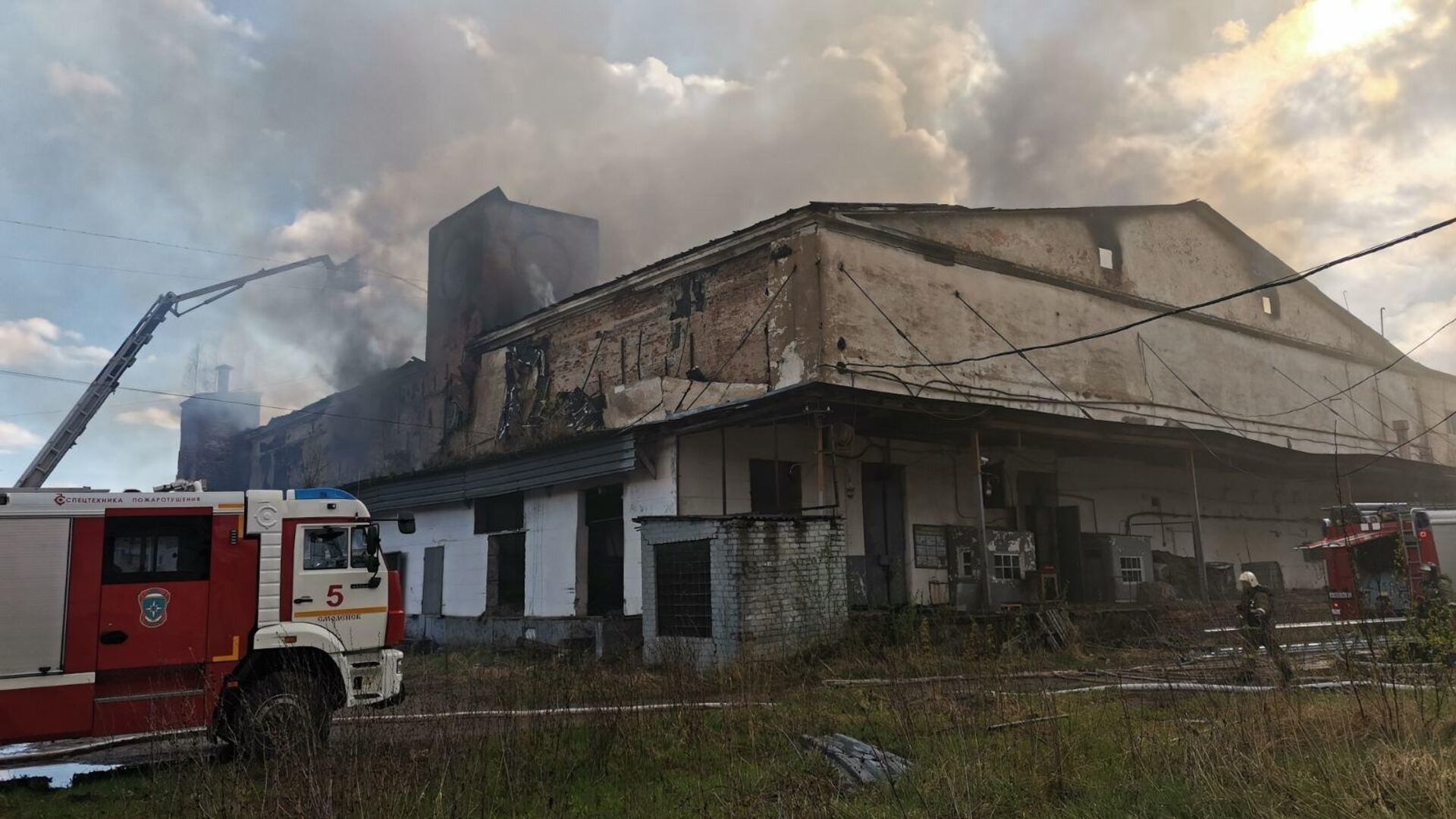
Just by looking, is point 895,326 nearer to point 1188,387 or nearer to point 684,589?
point 684,589

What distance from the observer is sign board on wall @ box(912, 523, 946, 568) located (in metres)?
17.8

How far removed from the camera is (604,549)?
17.2m

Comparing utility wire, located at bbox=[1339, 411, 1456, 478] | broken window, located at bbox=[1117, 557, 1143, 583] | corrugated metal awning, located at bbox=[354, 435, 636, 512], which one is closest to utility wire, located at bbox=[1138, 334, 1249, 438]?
utility wire, located at bbox=[1339, 411, 1456, 478]

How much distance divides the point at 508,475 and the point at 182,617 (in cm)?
1002

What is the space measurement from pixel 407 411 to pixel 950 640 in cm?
2019

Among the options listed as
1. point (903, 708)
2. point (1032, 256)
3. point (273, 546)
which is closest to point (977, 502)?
point (1032, 256)

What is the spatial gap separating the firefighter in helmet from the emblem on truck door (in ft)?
31.9

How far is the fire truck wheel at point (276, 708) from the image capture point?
7543mm

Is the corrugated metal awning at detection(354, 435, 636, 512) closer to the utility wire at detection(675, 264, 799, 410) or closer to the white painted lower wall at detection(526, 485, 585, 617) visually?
the white painted lower wall at detection(526, 485, 585, 617)

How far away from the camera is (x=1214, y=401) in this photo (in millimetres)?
23594

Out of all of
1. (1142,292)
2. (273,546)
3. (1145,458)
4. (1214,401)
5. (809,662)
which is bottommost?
(809,662)

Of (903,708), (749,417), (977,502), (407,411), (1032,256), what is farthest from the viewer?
(407,411)

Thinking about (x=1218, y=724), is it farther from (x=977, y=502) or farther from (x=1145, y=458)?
(x=1145, y=458)

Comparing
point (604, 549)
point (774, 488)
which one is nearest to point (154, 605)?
point (604, 549)
